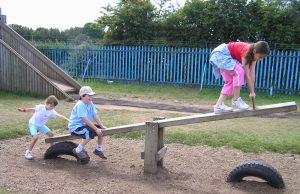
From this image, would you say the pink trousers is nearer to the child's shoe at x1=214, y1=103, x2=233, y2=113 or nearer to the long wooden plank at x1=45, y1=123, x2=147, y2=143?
the child's shoe at x1=214, y1=103, x2=233, y2=113

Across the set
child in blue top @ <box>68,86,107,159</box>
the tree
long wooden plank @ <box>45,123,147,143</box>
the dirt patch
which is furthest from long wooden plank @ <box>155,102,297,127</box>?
the tree

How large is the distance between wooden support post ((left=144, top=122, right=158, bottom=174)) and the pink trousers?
117 cm

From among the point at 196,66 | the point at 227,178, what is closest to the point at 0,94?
the point at 196,66

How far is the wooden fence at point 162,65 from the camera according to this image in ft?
53.2

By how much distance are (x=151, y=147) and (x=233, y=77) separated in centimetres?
161

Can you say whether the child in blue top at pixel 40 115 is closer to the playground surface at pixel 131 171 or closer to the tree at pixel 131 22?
the playground surface at pixel 131 171

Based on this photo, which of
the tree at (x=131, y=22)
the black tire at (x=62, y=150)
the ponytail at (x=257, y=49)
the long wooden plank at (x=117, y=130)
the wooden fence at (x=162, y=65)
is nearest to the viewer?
the ponytail at (x=257, y=49)

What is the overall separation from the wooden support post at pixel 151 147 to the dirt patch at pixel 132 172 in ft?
0.44

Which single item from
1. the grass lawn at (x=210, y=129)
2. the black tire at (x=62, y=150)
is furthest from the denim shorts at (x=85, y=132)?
the grass lawn at (x=210, y=129)

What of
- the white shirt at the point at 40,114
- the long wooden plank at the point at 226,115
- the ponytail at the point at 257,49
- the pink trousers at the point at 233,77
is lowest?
the white shirt at the point at 40,114

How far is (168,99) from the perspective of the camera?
1435 cm

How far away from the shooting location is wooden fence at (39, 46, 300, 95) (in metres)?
16.2

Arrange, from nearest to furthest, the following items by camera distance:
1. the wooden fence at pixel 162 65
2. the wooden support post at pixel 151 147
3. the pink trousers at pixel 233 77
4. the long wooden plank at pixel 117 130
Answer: the pink trousers at pixel 233 77
the wooden support post at pixel 151 147
the long wooden plank at pixel 117 130
the wooden fence at pixel 162 65

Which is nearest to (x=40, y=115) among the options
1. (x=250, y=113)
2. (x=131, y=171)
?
(x=131, y=171)
